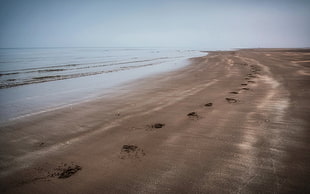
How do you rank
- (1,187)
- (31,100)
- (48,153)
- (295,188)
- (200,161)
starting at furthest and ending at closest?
(31,100) → (48,153) → (200,161) → (1,187) → (295,188)

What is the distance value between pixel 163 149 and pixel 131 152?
2.27 feet

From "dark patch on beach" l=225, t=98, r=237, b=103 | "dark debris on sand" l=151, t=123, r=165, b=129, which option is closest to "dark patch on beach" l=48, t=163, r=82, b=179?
"dark debris on sand" l=151, t=123, r=165, b=129

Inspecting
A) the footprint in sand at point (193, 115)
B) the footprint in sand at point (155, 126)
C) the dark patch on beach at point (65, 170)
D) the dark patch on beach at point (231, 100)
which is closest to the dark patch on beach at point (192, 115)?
the footprint in sand at point (193, 115)

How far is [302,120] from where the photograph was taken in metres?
5.13

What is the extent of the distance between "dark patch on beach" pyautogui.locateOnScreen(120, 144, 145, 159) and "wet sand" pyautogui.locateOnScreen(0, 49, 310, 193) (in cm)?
2

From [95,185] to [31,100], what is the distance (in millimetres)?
8049

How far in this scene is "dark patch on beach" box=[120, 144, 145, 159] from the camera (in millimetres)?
3732

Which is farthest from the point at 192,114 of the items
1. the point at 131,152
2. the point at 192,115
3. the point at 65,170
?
the point at 65,170

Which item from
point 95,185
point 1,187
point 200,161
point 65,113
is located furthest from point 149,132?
point 65,113

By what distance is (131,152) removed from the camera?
389cm

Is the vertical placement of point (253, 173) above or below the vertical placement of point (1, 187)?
above

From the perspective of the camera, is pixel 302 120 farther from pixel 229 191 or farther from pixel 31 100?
pixel 31 100

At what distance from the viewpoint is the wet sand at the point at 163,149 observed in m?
2.90

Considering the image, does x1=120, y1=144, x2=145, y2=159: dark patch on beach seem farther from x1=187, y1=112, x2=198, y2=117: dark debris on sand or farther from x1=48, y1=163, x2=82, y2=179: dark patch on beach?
x1=187, y1=112, x2=198, y2=117: dark debris on sand
